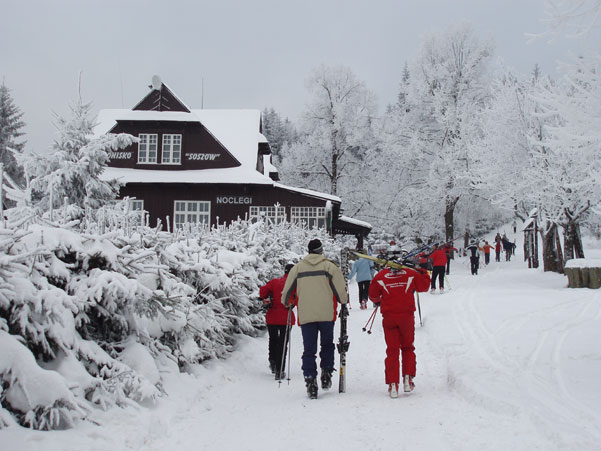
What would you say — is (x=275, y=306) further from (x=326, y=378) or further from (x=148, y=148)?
(x=148, y=148)

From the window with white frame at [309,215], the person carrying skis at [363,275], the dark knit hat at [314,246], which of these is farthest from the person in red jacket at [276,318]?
the window with white frame at [309,215]

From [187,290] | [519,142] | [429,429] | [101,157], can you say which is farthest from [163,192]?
[429,429]

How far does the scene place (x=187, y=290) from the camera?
665 centimetres

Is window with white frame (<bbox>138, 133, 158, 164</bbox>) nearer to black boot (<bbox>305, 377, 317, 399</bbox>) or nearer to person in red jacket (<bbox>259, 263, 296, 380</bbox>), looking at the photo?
person in red jacket (<bbox>259, 263, 296, 380</bbox>)

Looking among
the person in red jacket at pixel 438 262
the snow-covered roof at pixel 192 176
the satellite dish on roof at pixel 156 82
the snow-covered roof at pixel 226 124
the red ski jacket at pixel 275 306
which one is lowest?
the red ski jacket at pixel 275 306

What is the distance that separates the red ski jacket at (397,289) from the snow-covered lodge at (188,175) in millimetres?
21682

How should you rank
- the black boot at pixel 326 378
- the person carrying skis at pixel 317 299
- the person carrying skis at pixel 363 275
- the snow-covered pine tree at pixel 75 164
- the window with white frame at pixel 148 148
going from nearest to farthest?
the person carrying skis at pixel 317 299 → the black boot at pixel 326 378 → the snow-covered pine tree at pixel 75 164 → the person carrying skis at pixel 363 275 → the window with white frame at pixel 148 148

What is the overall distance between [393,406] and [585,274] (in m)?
15.1

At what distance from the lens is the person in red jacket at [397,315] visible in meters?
6.92

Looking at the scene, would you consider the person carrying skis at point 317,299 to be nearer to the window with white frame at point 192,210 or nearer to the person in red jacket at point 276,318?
the person in red jacket at point 276,318

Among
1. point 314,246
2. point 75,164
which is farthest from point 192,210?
point 314,246

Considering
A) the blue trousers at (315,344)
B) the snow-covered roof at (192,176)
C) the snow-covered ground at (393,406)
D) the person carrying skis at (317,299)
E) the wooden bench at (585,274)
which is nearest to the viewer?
the snow-covered ground at (393,406)

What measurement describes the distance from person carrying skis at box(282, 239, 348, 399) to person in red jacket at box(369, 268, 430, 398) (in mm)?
547

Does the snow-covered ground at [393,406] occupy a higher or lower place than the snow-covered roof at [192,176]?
lower
